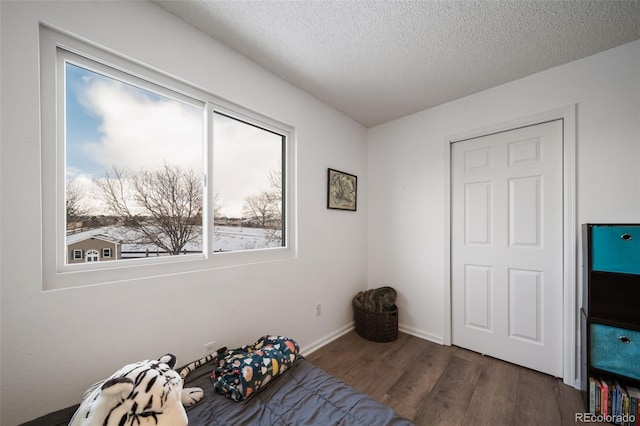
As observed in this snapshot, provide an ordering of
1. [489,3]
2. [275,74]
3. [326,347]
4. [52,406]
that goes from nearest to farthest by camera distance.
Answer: [52,406] < [489,3] < [275,74] < [326,347]

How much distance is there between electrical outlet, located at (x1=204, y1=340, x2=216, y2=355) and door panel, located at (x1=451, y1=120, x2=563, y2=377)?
7.44 ft

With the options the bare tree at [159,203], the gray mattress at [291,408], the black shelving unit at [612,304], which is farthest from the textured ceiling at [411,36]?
the gray mattress at [291,408]

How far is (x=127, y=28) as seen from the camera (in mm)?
1262

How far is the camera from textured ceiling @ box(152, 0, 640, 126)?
1.37m

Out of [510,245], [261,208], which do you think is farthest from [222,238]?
[510,245]

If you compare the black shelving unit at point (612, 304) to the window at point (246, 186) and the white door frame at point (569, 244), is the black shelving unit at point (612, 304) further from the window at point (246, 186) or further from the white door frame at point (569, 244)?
the window at point (246, 186)

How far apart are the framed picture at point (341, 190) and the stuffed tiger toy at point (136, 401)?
1.86m

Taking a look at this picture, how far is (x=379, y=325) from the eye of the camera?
241cm

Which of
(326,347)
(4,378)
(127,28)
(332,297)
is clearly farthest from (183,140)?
(326,347)

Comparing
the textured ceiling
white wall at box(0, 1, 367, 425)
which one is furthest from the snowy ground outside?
the textured ceiling

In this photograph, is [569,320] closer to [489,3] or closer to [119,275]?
[489,3]

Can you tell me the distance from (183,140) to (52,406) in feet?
4.90

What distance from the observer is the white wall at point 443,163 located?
162 centimetres

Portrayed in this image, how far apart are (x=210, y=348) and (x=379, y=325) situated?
163 centimetres
